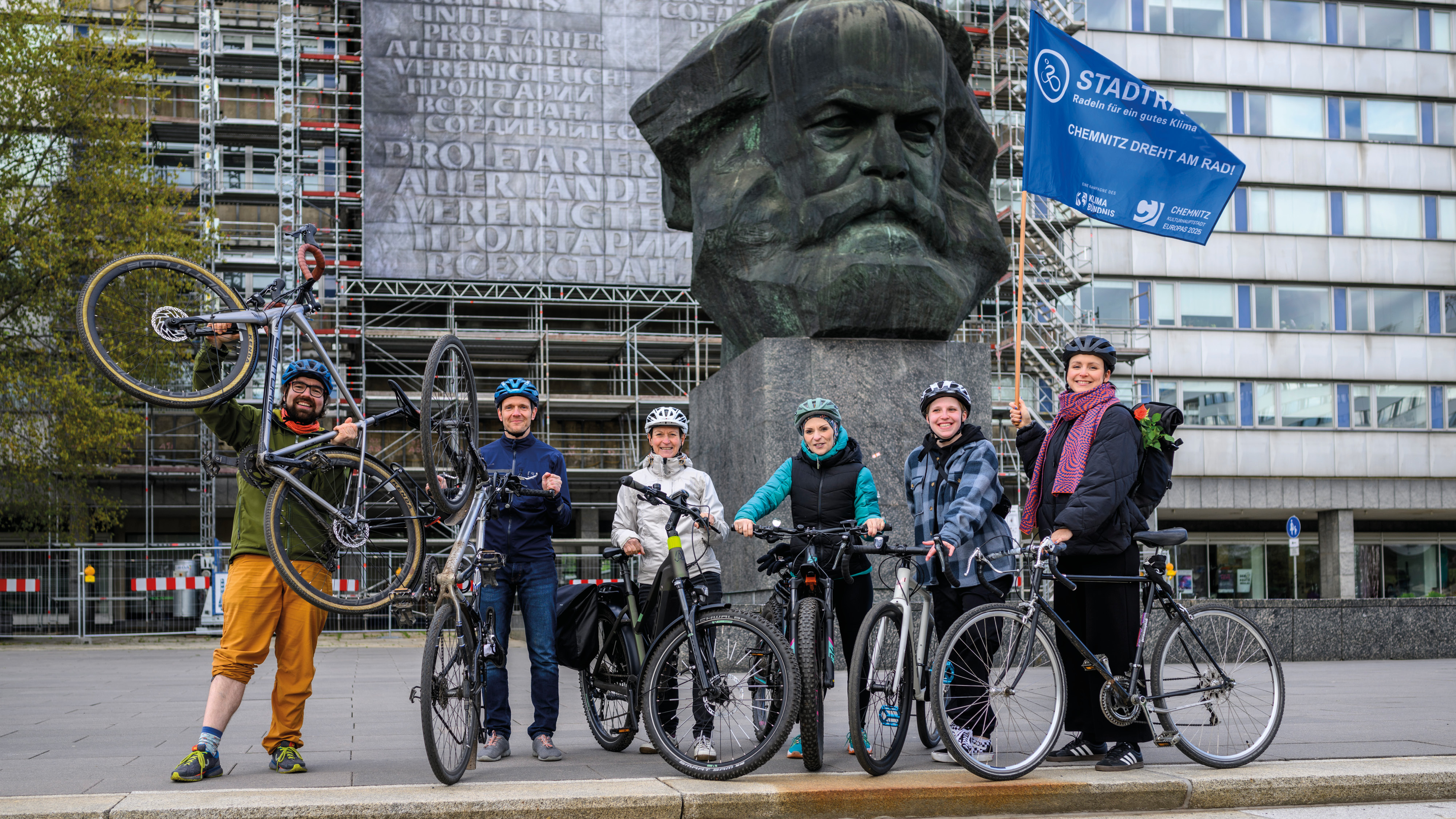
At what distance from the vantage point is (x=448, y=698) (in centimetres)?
552

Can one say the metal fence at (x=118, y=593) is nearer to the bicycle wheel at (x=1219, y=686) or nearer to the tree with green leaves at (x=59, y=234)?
the tree with green leaves at (x=59, y=234)

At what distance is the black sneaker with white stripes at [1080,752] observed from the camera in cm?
616

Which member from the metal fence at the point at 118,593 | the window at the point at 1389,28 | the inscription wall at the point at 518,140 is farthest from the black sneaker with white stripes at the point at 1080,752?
the window at the point at 1389,28

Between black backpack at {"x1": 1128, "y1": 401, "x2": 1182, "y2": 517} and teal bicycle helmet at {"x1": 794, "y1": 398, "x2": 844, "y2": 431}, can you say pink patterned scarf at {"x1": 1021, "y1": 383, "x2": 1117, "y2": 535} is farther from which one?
teal bicycle helmet at {"x1": 794, "y1": 398, "x2": 844, "y2": 431}

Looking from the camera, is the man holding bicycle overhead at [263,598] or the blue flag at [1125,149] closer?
the man holding bicycle overhead at [263,598]

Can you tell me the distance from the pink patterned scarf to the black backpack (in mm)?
153

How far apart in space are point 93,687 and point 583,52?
25955 millimetres

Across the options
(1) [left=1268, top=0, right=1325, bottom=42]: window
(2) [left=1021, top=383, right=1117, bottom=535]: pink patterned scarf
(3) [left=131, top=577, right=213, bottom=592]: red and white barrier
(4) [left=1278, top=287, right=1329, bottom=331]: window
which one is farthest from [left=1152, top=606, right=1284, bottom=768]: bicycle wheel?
(1) [left=1268, top=0, right=1325, bottom=42]: window

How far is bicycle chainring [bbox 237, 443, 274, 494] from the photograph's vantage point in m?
5.72

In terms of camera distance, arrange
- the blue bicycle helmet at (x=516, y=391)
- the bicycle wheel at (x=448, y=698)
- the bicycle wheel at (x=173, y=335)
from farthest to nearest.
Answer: the blue bicycle helmet at (x=516, y=391)
the bicycle wheel at (x=173, y=335)
the bicycle wheel at (x=448, y=698)

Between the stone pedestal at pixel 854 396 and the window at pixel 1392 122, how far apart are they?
115 ft

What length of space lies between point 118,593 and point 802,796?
2049 centimetres

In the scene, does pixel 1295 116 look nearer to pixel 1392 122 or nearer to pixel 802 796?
pixel 1392 122

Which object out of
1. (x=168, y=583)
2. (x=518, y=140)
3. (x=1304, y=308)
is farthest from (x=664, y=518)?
(x=1304, y=308)
